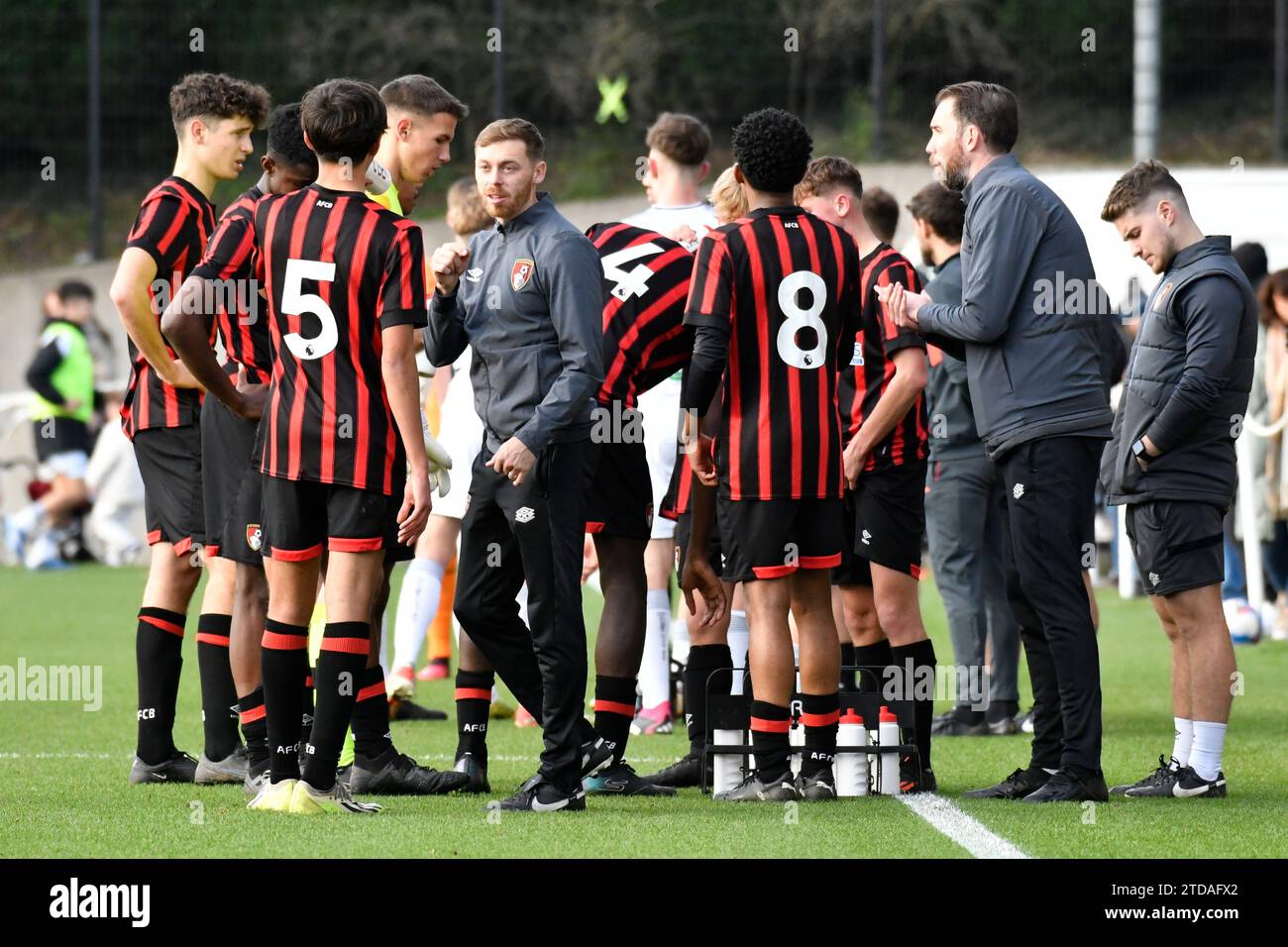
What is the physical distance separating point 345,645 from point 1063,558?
7.55 ft

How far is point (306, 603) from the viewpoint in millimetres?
5445

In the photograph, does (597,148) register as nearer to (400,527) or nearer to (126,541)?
(126,541)

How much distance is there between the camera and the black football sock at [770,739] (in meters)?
5.86

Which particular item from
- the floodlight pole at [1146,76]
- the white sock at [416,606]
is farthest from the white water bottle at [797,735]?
the floodlight pole at [1146,76]

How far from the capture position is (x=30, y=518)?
57.3 ft

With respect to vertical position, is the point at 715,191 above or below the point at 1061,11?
below

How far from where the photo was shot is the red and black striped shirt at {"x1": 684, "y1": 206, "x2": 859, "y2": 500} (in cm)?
579

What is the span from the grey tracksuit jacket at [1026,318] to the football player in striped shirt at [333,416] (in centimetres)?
182

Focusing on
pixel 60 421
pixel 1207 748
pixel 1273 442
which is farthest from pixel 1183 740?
pixel 60 421

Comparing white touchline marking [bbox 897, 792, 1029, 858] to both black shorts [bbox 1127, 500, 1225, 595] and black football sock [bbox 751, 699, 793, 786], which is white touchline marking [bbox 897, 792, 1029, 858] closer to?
black football sock [bbox 751, 699, 793, 786]

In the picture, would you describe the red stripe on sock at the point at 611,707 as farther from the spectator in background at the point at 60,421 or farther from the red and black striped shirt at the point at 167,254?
the spectator in background at the point at 60,421
